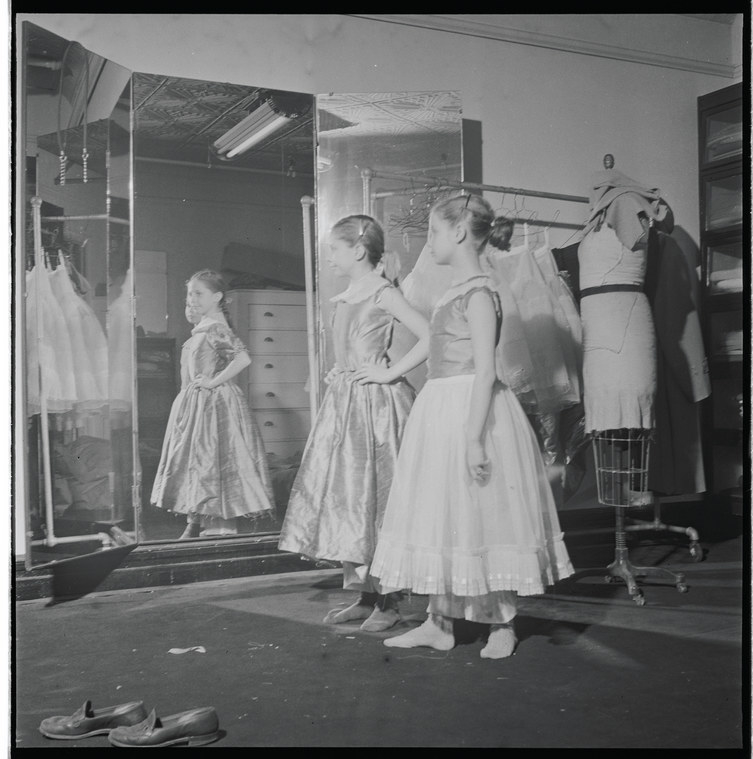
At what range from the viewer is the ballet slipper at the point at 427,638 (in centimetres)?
241

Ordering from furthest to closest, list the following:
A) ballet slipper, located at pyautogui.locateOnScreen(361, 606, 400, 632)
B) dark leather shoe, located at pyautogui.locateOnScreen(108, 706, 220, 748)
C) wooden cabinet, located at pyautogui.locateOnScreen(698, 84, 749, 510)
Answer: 1. wooden cabinet, located at pyautogui.locateOnScreen(698, 84, 749, 510)
2. ballet slipper, located at pyautogui.locateOnScreen(361, 606, 400, 632)
3. dark leather shoe, located at pyautogui.locateOnScreen(108, 706, 220, 748)

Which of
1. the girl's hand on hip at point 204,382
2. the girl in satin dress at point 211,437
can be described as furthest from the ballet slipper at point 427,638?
the girl's hand on hip at point 204,382

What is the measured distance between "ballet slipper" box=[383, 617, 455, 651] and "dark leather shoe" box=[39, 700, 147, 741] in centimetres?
74

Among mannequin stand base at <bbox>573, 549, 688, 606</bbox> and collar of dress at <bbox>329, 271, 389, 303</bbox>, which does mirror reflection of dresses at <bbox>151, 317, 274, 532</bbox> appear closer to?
collar of dress at <bbox>329, 271, 389, 303</bbox>

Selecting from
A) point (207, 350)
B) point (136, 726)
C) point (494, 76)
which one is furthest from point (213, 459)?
point (494, 76)

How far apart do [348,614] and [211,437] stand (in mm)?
698

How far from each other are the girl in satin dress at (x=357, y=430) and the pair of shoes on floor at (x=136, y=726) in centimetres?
49

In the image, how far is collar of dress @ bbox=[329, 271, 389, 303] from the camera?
2.55 metres

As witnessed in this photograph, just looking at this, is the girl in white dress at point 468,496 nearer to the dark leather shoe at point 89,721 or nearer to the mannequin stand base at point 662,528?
the mannequin stand base at point 662,528

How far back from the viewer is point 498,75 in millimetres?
2639

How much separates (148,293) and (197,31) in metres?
0.82

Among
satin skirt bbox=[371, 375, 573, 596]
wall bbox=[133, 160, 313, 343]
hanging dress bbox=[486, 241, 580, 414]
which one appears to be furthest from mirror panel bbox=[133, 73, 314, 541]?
hanging dress bbox=[486, 241, 580, 414]

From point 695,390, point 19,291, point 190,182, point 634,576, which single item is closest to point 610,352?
point 695,390
